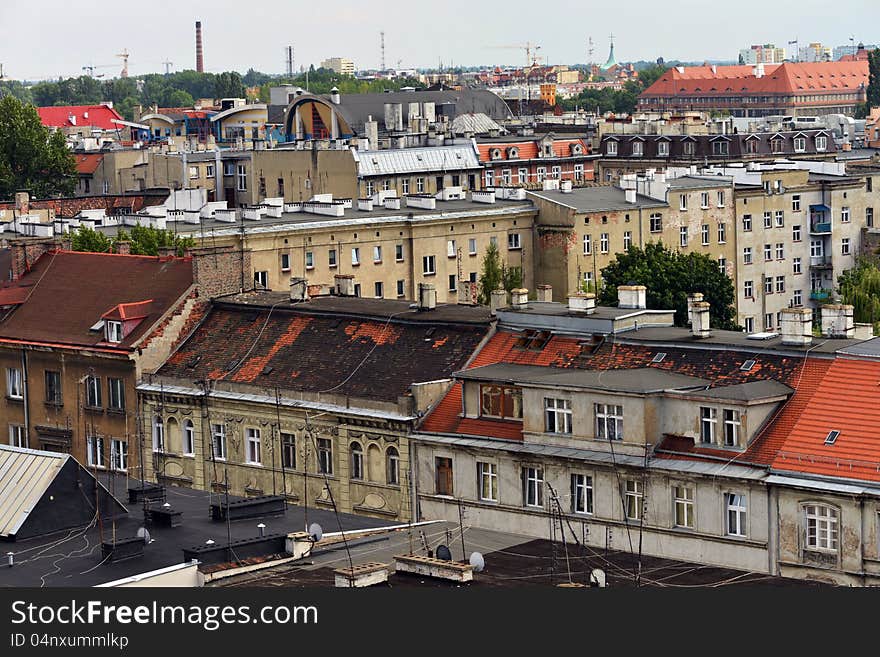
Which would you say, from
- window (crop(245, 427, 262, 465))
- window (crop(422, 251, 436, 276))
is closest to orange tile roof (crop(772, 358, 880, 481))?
window (crop(245, 427, 262, 465))

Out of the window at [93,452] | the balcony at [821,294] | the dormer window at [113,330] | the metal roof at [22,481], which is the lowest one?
the balcony at [821,294]

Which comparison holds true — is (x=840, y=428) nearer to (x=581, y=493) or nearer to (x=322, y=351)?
(x=581, y=493)

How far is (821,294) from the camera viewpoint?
13188 centimetres

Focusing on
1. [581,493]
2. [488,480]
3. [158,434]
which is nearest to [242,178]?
[158,434]

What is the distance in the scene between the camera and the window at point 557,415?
61688mm

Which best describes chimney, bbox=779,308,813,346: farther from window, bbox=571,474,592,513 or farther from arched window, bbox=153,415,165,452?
arched window, bbox=153,415,165,452

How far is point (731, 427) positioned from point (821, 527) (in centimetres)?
459

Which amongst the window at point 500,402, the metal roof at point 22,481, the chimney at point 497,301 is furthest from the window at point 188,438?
the metal roof at point 22,481

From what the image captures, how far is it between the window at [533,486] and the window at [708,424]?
5026 mm

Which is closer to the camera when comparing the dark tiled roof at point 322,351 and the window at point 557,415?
the window at point 557,415

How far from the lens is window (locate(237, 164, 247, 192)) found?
150 m

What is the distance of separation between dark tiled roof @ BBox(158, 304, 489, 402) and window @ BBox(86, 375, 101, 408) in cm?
330

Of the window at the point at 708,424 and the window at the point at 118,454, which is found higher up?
the window at the point at 708,424

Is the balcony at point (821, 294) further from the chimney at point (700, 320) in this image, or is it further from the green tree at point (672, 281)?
the chimney at point (700, 320)
